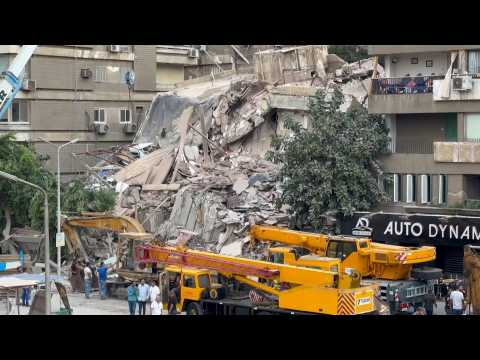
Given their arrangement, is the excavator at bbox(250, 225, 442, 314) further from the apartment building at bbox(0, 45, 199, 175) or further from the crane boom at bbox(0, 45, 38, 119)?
the apartment building at bbox(0, 45, 199, 175)

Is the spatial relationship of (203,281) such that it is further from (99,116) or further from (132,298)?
(99,116)

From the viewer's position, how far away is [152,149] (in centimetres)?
4375

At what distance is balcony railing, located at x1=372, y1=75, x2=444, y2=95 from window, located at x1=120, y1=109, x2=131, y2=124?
64.1ft

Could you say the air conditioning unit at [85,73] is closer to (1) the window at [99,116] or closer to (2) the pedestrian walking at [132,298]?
(1) the window at [99,116]

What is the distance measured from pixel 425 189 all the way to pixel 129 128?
21401 millimetres

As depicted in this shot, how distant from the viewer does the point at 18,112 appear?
45.8 meters

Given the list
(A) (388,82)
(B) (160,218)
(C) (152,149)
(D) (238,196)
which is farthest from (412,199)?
(C) (152,149)

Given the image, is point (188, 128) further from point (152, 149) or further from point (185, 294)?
point (185, 294)

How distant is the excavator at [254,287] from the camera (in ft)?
71.3

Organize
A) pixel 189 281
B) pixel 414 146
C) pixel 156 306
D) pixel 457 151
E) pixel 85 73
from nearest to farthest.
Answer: pixel 156 306 < pixel 189 281 < pixel 457 151 < pixel 414 146 < pixel 85 73

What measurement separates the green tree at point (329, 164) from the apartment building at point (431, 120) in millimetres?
906

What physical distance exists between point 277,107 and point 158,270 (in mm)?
14438

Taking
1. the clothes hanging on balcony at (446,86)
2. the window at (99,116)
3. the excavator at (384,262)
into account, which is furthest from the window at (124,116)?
the excavator at (384,262)

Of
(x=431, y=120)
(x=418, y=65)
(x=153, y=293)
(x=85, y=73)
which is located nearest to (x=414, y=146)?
(x=431, y=120)
